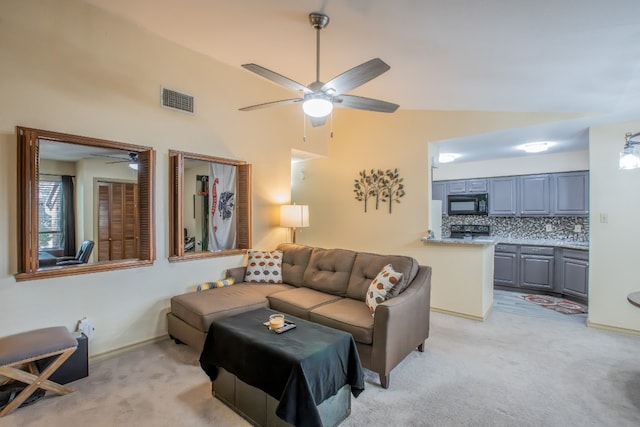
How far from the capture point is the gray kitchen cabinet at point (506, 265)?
5.35 m

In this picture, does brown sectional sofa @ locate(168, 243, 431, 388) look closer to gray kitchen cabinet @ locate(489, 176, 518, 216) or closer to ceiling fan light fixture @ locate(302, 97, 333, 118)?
ceiling fan light fixture @ locate(302, 97, 333, 118)

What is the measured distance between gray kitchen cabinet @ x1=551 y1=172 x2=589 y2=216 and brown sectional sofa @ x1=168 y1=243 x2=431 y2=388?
3636mm

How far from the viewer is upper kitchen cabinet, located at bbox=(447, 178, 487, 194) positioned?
5.91m

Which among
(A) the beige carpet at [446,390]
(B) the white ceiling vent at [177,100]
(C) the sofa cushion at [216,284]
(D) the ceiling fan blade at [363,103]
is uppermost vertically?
(B) the white ceiling vent at [177,100]

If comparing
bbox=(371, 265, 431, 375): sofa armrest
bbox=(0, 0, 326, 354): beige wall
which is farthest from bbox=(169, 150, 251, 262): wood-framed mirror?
bbox=(371, 265, 431, 375): sofa armrest

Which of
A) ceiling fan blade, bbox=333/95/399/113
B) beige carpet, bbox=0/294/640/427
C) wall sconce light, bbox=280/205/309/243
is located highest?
ceiling fan blade, bbox=333/95/399/113

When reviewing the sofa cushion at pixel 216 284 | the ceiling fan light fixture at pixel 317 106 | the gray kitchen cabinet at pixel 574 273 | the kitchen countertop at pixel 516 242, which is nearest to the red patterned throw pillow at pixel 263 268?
the sofa cushion at pixel 216 284

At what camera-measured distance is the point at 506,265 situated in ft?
17.8

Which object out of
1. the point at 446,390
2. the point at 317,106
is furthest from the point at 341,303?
the point at 317,106

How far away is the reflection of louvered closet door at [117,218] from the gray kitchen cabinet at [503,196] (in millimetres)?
5835

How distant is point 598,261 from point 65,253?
590 centimetres

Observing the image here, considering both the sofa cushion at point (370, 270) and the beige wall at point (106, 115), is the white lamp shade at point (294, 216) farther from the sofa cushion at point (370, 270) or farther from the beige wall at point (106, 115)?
the sofa cushion at point (370, 270)

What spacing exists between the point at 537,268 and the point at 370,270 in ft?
12.0

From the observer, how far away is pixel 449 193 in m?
6.33
